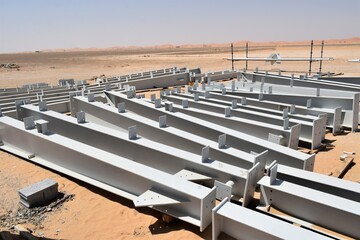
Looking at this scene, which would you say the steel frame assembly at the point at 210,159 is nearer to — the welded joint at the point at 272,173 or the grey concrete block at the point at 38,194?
the welded joint at the point at 272,173

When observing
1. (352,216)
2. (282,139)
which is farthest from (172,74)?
(352,216)

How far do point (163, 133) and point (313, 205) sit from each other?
2716 mm

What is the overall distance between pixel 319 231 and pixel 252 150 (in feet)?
6.16

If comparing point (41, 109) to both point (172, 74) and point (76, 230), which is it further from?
point (172, 74)

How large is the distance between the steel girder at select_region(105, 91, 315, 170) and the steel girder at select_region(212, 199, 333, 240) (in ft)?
5.18

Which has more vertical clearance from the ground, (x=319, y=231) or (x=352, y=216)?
(x=352, y=216)

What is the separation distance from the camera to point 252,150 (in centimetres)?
476

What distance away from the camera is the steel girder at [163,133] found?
13.5 feet

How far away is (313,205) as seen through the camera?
308 cm

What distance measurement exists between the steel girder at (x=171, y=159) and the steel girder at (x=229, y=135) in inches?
30.0

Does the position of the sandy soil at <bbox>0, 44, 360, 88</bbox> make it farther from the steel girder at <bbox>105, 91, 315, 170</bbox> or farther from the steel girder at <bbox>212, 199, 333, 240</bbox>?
the steel girder at <bbox>212, 199, 333, 240</bbox>

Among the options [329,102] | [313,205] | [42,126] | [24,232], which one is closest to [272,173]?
[313,205]

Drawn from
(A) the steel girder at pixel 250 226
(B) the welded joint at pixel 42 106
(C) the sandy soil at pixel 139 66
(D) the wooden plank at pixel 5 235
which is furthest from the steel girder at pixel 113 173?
(C) the sandy soil at pixel 139 66

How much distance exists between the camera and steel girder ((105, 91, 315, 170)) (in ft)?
13.9
